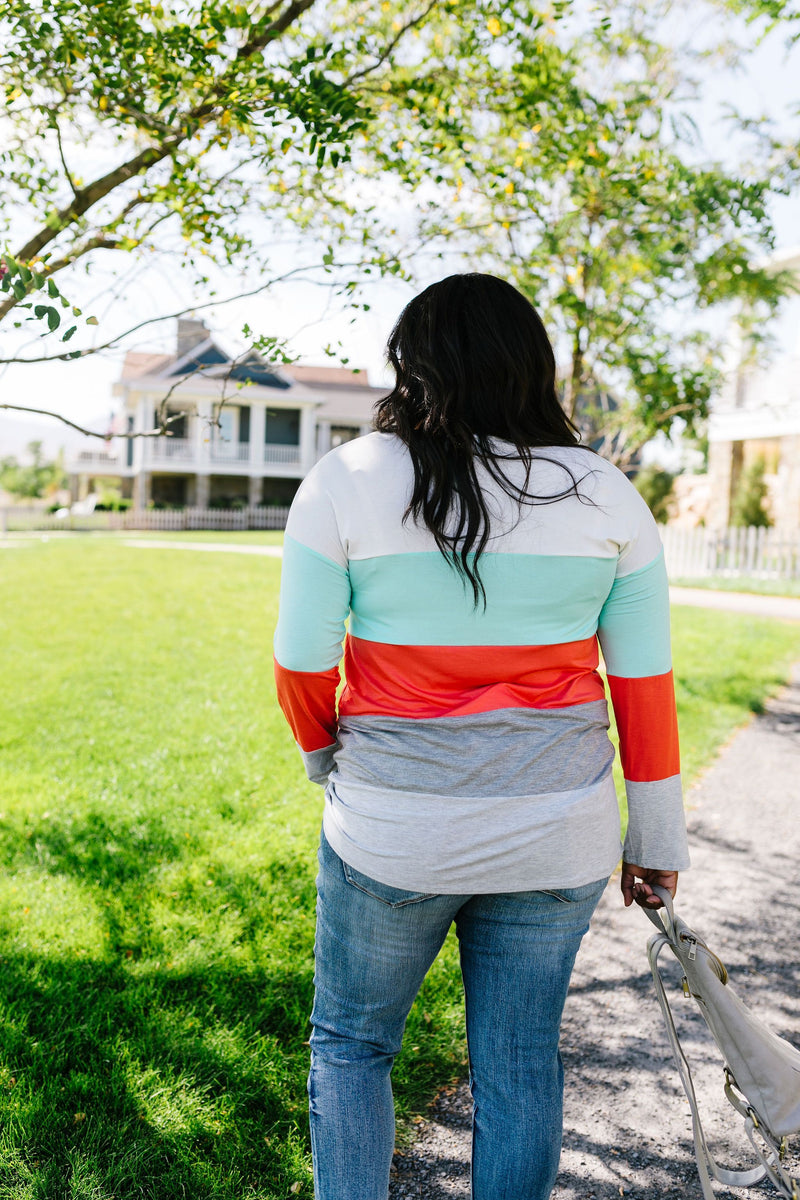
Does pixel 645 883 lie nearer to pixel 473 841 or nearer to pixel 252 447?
pixel 473 841

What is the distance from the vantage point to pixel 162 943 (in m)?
3.25

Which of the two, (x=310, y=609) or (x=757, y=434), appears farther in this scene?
(x=757, y=434)

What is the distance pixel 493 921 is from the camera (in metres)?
1.59

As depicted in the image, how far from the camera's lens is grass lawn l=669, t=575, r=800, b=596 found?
15.9 metres

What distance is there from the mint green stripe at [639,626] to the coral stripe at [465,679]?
0.45 feet

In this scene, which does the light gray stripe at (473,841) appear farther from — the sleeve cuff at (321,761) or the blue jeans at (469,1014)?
the sleeve cuff at (321,761)

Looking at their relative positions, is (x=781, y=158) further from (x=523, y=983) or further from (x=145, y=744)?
(x=523, y=983)

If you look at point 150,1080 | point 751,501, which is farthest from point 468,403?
point 751,501

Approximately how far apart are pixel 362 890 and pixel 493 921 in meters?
0.23

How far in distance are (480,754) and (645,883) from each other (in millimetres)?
580

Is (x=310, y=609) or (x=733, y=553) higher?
(x=310, y=609)

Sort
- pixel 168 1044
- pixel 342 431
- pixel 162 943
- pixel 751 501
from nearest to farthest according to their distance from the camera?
1. pixel 168 1044
2. pixel 162 943
3. pixel 751 501
4. pixel 342 431

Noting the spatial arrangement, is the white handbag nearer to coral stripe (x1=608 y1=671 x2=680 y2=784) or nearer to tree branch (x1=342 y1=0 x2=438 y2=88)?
coral stripe (x1=608 y1=671 x2=680 y2=784)

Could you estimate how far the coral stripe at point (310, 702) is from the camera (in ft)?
5.55
